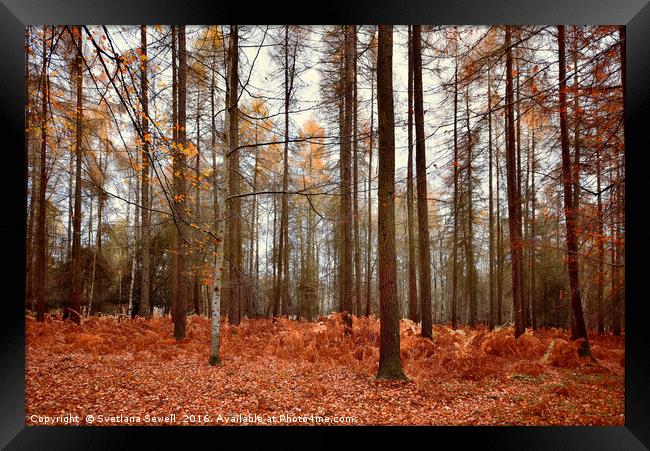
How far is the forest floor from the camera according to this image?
11.9 feet

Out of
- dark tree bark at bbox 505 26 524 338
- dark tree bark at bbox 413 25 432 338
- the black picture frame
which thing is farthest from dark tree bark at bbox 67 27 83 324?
dark tree bark at bbox 505 26 524 338

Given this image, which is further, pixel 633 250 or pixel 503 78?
pixel 503 78

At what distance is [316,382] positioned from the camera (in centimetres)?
418

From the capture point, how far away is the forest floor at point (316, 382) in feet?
11.9

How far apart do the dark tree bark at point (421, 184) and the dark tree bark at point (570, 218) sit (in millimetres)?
2206

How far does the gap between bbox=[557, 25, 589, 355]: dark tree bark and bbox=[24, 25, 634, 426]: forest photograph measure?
32mm

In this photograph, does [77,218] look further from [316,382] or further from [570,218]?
[570,218]

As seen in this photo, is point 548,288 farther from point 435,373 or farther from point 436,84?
point 436,84

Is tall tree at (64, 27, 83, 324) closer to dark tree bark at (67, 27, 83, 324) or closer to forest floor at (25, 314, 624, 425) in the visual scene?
dark tree bark at (67, 27, 83, 324)

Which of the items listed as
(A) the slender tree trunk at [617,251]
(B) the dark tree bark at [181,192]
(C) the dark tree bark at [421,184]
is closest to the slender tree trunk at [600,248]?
(A) the slender tree trunk at [617,251]
